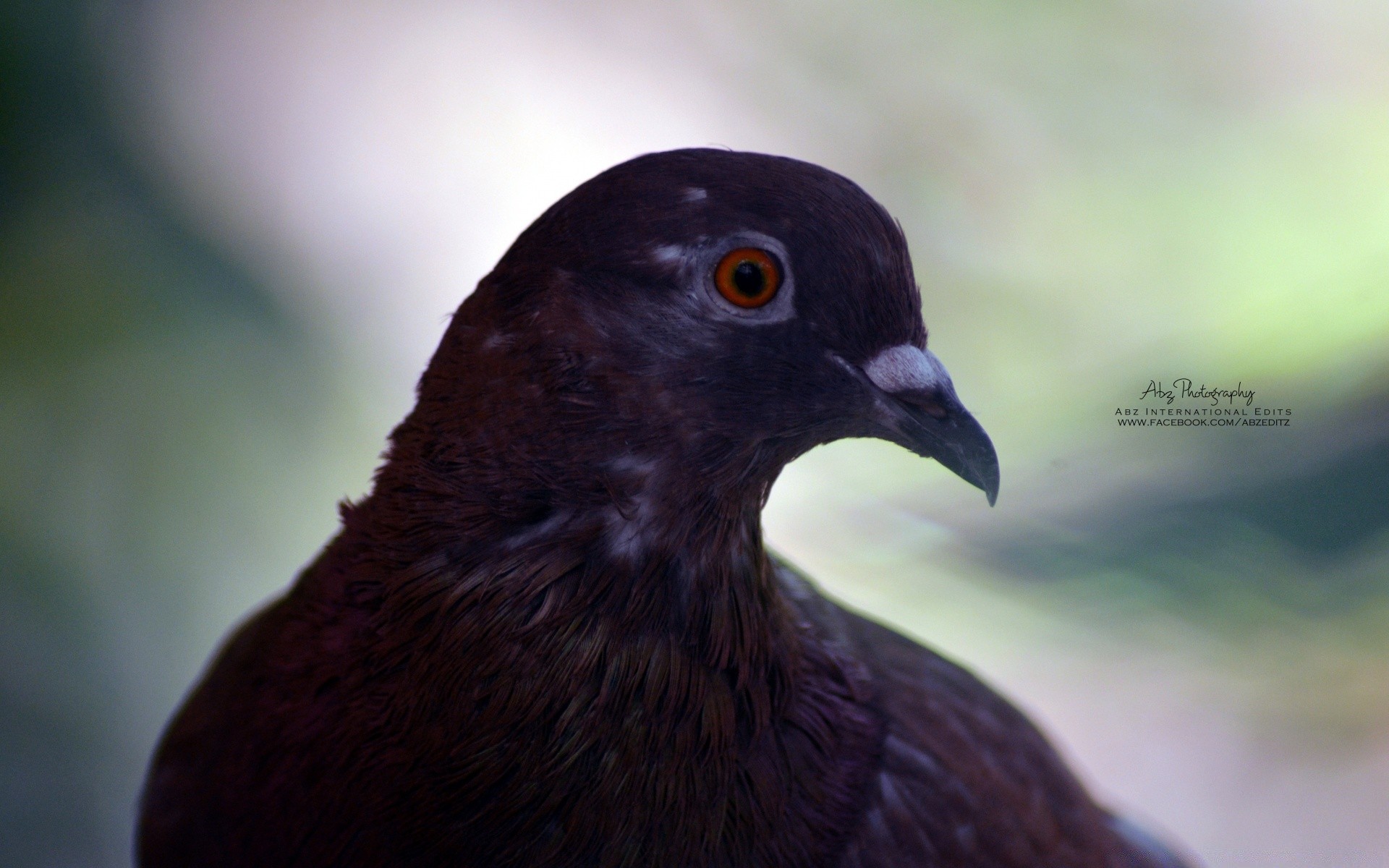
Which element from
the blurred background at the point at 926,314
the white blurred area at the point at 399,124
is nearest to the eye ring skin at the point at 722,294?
the blurred background at the point at 926,314

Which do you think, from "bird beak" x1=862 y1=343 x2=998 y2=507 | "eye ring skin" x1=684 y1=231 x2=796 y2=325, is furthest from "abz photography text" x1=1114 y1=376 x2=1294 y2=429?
"eye ring skin" x1=684 y1=231 x2=796 y2=325

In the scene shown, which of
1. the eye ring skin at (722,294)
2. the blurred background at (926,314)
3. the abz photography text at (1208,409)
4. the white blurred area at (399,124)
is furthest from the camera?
the white blurred area at (399,124)

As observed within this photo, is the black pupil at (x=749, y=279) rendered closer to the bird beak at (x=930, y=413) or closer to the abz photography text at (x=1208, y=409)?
the bird beak at (x=930, y=413)

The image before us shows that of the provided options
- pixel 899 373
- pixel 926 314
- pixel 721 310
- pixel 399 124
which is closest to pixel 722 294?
pixel 721 310

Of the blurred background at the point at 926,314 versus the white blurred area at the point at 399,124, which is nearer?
the blurred background at the point at 926,314

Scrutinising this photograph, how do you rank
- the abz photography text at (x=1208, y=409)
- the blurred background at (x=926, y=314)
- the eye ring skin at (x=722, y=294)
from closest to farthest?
1. the eye ring skin at (x=722, y=294)
2. the abz photography text at (x=1208, y=409)
3. the blurred background at (x=926, y=314)

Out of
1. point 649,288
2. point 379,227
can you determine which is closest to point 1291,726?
point 649,288

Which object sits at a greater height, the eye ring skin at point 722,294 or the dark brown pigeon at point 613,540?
the eye ring skin at point 722,294

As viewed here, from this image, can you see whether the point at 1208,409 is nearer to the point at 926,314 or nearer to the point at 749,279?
the point at 926,314
